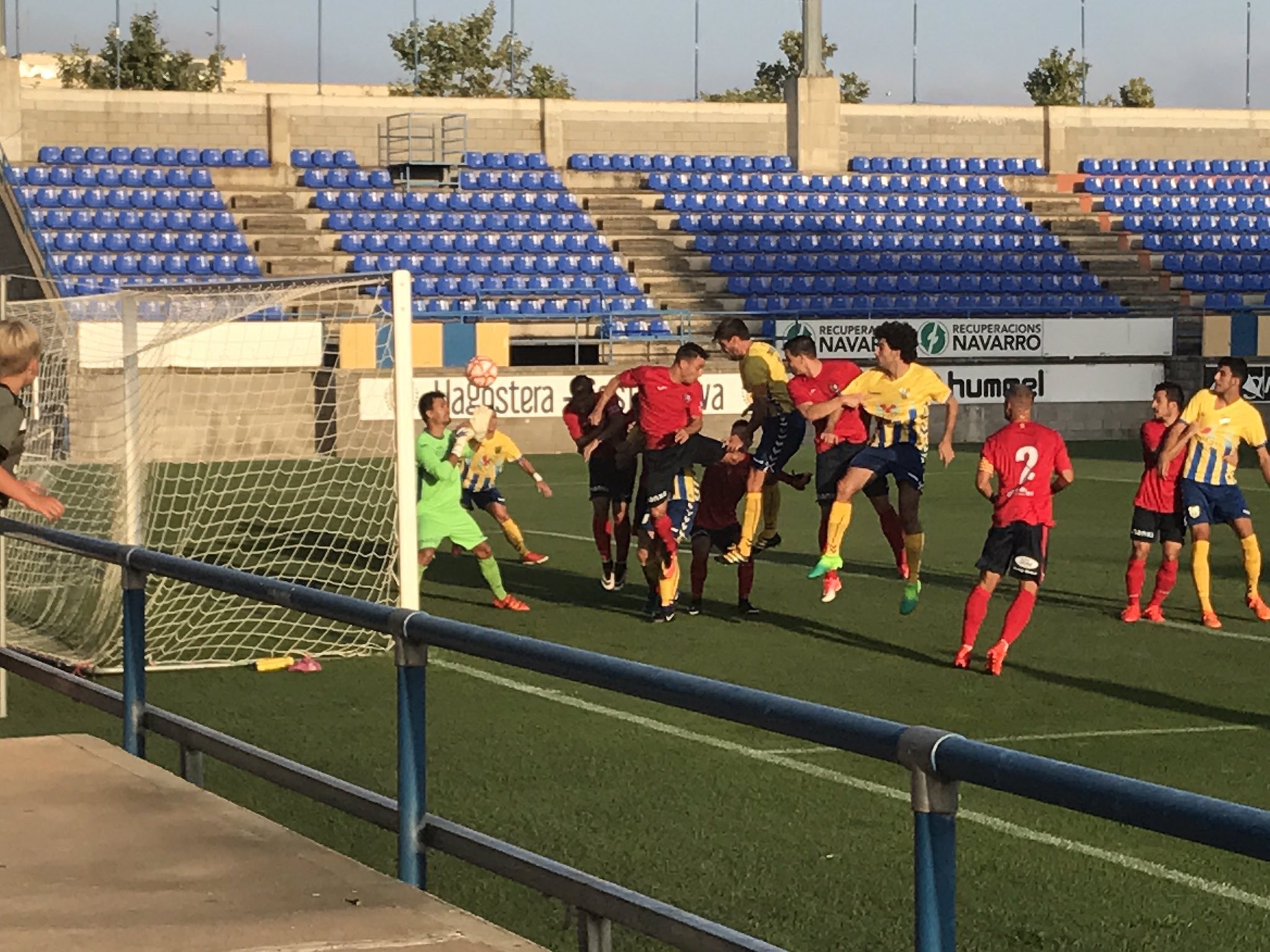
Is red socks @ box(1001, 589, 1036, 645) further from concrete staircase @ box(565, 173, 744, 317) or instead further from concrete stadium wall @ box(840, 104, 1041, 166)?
concrete stadium wall @ box(840, 104, 1041, 166)

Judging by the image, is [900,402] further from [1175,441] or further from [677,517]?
[1175,441]

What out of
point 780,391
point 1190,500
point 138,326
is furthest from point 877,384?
point 138,326

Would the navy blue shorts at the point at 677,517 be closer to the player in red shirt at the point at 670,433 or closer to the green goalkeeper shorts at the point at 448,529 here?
the player in red shirt at the point at 670,433

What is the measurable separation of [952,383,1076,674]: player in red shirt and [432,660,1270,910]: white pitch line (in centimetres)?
235

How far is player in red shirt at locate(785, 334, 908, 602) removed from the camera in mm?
13453

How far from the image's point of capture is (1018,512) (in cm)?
1095

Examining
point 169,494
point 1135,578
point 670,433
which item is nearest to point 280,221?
point 169,494

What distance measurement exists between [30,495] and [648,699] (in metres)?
4.25

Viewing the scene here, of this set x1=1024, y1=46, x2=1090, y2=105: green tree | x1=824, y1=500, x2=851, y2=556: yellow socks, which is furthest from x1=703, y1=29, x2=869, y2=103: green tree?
x1=824, y1=500, x2=851, y2=556: yellow socks

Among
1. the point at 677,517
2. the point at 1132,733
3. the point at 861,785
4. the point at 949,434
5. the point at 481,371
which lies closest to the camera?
the point at 861,785

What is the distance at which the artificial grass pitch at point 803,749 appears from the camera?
6.18 m

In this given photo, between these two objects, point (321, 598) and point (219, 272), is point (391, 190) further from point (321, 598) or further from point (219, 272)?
point (321, 598)

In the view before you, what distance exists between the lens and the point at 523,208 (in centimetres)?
3928

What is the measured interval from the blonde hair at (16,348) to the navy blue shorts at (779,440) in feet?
22.2
